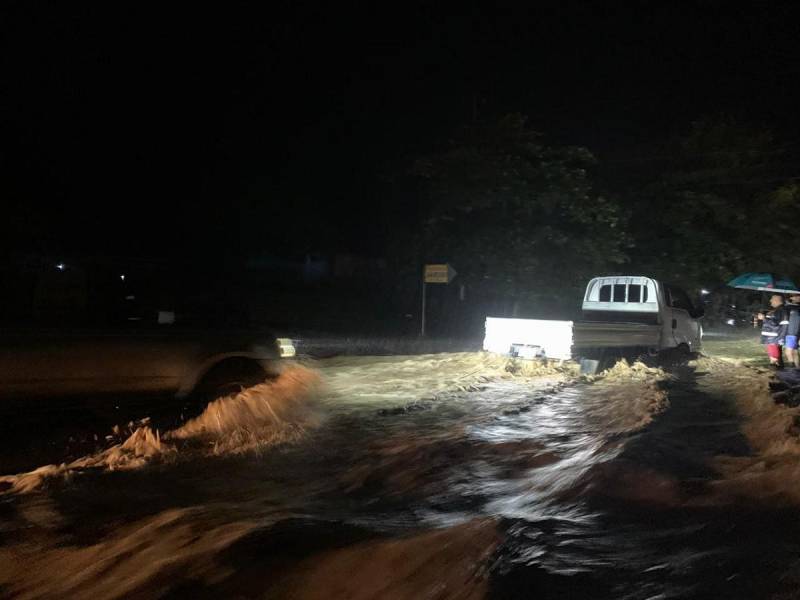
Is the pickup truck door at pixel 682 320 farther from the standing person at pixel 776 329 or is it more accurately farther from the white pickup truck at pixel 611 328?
the standing person at pixel 776 329

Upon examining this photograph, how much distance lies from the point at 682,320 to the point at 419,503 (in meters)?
11.3

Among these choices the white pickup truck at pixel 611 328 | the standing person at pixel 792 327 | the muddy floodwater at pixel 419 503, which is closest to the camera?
the muddy floodwater at pixel 419 503

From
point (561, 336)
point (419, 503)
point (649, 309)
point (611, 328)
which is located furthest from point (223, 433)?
point (649, 309)

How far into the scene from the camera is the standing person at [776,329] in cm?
1406

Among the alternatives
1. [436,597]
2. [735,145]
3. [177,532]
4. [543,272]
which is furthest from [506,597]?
Result: [735,145]

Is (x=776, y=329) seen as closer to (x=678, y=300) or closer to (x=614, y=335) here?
(x=678, y=300)

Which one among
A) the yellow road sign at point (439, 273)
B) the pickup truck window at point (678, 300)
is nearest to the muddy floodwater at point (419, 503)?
the pickup truck window at point (678, 300)

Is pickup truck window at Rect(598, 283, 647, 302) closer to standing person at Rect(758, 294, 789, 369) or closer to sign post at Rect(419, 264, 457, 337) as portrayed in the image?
standing person at Rect(758, 294, 789, 369)

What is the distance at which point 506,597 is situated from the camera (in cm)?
355

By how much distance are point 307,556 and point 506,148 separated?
59.6 feet

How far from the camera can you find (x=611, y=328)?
12945mm

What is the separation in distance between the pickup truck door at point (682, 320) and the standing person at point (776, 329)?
1.50 metres

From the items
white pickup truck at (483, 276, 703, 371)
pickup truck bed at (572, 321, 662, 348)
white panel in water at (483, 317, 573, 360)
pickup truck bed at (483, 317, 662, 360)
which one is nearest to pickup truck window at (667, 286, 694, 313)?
white pickup truck at (483, 276, 703, 371)

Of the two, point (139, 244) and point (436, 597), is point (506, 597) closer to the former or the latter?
point (436, 597)
